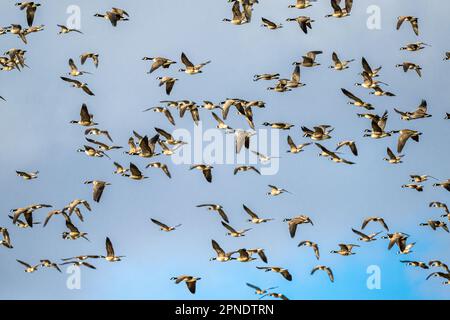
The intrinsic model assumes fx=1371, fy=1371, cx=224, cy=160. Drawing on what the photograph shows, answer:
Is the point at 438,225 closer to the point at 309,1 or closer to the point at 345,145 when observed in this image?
the point at 345,145

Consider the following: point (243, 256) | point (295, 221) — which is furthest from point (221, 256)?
point (295, 221)

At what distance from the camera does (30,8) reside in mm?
68375

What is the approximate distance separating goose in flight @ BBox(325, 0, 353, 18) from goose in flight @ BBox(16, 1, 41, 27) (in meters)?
14.7

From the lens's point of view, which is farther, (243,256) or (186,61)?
(243,256)

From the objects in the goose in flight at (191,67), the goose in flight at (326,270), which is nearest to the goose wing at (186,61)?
the goose in flight at (191,67)

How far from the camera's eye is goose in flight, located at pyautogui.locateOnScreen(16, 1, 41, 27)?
6794 centimetres

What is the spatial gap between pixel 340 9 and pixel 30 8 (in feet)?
50.6

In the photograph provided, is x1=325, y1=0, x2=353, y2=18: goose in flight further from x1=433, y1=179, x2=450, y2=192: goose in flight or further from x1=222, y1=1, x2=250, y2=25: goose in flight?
x1=433, y1=179, x2=450, y2=192: goose in flight

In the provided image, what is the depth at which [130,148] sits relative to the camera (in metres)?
70.6

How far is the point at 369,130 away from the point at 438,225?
5.97 metres

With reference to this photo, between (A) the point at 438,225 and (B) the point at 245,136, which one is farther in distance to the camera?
(A) the point at 438,225

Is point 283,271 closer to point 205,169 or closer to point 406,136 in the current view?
point 205,169
